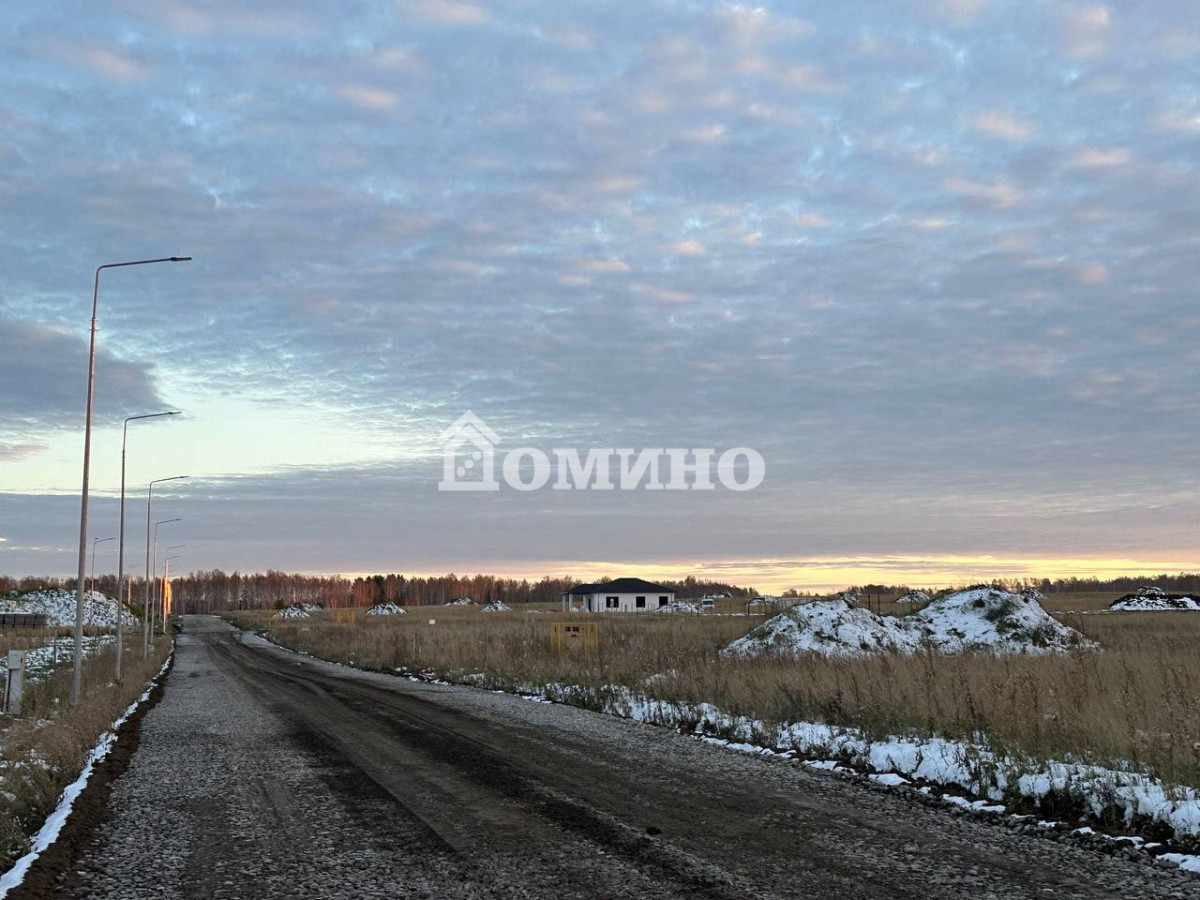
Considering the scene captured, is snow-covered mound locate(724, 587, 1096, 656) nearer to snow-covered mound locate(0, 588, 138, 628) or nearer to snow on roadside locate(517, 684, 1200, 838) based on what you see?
snow on roadside locate(517, 684, 1200, 838)

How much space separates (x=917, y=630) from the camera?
105 feet

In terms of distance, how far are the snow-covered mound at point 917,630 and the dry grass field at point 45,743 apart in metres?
17.3

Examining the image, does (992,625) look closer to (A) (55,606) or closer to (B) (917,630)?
(B) (917,630)

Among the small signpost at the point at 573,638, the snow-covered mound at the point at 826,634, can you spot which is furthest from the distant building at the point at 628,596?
the snow-covered mound at the point at 826,634

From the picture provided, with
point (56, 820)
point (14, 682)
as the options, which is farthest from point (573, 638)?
point (56, 820)

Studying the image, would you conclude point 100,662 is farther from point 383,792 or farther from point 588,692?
point 383,792

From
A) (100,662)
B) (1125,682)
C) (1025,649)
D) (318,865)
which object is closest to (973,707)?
(1125,682)

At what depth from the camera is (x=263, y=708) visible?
20.0 m

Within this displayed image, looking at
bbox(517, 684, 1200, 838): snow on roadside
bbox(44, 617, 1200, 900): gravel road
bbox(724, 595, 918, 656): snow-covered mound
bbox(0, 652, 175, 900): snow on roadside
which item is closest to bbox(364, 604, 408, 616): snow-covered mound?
bbox(724, 595, 918, 656): snow-covered mound

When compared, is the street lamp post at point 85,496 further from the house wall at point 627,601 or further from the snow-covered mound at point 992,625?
the house wall at point 627,601

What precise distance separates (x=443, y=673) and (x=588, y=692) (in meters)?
9.85

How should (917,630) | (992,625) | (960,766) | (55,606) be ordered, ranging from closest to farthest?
(960,766)
(992,625)
(917,630)
(55,606)

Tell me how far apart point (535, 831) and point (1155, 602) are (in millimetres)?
91898

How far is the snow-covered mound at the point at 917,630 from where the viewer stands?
28.5 m
